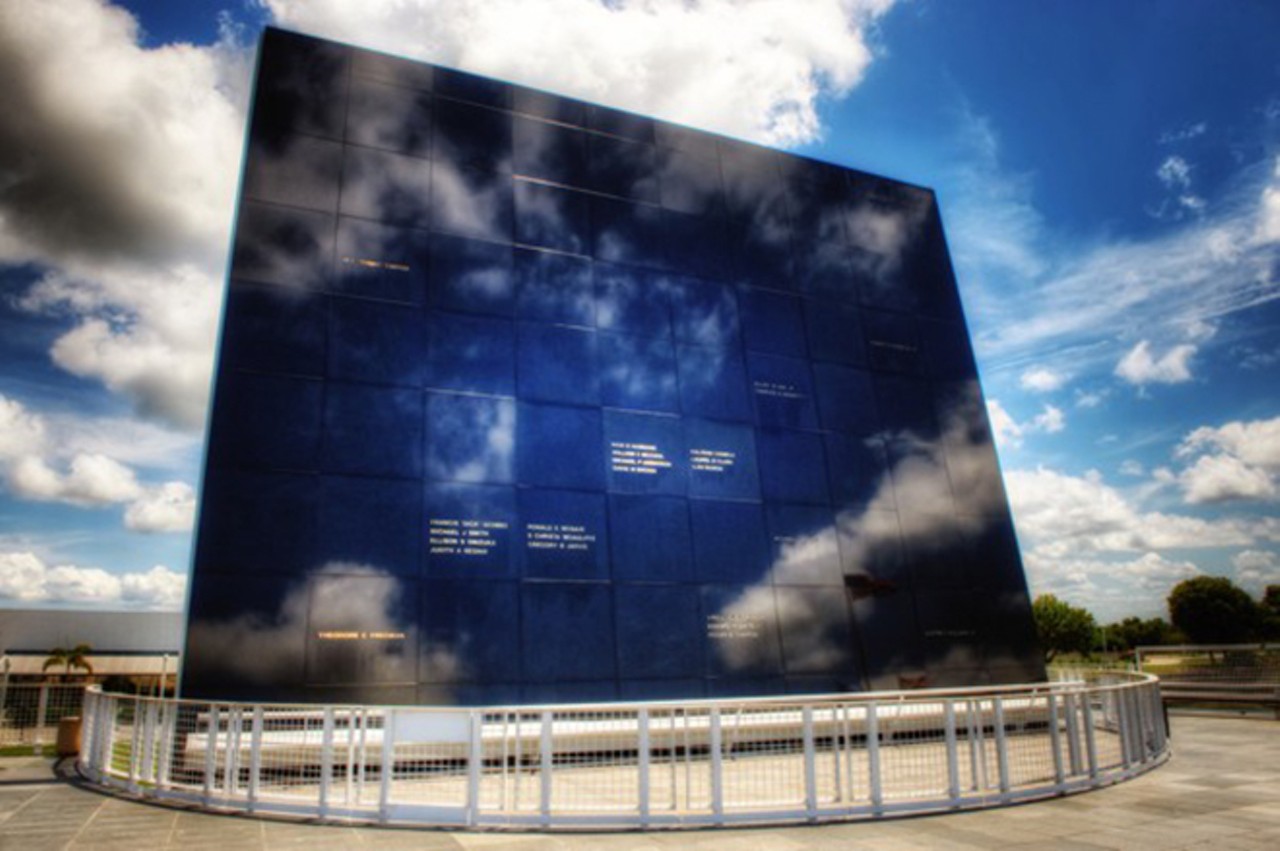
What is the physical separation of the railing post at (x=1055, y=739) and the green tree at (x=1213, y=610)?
7831 cm

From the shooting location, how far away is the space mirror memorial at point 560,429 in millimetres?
12281

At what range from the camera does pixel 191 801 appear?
8516 mm

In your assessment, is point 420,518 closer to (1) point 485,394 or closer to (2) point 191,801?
(1) point 485,394

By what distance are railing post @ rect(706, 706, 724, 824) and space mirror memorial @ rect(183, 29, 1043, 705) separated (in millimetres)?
5861

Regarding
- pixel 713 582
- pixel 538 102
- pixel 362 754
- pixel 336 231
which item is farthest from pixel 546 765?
pixel 538 102

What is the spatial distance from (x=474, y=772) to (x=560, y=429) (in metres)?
7.84

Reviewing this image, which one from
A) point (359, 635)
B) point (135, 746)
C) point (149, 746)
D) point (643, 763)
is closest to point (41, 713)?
point (135, 746)

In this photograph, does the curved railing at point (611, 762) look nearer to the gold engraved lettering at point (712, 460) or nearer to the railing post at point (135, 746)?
the railing post at point (135, 746)

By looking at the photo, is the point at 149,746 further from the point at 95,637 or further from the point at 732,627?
the point at 95,637

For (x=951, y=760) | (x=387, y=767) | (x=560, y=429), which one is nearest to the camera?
(x=387, y=767)

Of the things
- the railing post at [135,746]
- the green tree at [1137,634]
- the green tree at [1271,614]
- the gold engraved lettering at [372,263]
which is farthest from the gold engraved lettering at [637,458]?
the green tree at [1137,634]

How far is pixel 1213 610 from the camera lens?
2731 inches

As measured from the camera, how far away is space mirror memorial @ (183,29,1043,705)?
12.3 meters

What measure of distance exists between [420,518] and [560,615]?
3020 mm
